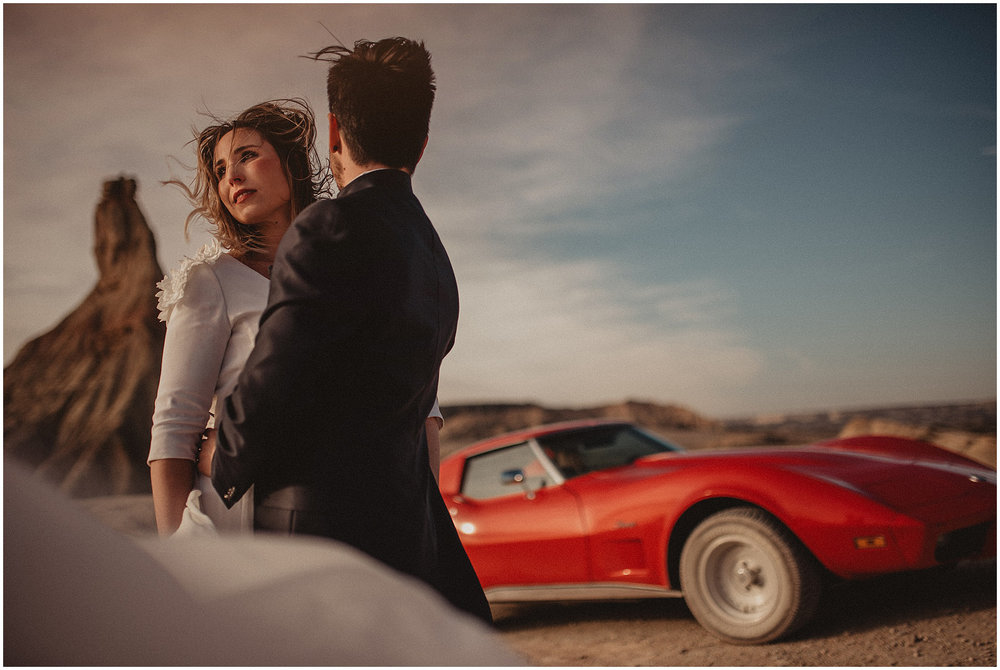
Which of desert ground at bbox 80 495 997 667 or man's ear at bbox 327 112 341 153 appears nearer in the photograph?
man's ear at bbox 327 112 341 153

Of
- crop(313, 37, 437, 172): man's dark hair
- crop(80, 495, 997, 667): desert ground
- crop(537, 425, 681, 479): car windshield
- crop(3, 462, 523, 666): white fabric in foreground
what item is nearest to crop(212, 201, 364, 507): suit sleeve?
crop(313, 37, 437, 172): man's dark hair

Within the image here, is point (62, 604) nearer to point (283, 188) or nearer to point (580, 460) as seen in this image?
point (283, 188)

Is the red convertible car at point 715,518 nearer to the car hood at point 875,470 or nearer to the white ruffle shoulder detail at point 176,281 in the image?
the car hood at point 875,470

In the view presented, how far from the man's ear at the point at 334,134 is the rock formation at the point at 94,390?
32986 millimetres

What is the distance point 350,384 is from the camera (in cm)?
128

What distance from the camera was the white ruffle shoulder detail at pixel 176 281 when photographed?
1.56 metres

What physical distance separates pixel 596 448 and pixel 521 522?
70cm

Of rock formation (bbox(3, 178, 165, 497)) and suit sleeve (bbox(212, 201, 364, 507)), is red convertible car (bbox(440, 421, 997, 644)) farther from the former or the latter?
rock formation (bbox(3, 178, 165, 497))

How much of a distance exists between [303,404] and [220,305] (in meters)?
0.46

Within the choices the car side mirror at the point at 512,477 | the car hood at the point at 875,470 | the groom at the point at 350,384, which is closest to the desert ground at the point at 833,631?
the car hood at the point at 875,470

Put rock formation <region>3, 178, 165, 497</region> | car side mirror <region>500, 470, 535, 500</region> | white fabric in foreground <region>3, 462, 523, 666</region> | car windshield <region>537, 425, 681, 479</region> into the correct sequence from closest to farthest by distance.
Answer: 1. white fabric in foreground <region>3, 462, 523, 666</region>
2. car side mirror <region>500, 470, 535, 500</region>
3. car windshield <region>537, 425, 681, 479</region>
4. rock formation <region>3, 178, 165, 497</region>

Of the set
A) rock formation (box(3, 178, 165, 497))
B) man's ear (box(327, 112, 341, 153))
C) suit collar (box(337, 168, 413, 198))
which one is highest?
man's ear (box(327, 112, 341, 153))

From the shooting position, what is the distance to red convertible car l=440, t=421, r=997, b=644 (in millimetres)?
3574

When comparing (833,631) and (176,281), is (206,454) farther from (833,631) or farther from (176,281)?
(833,631)
